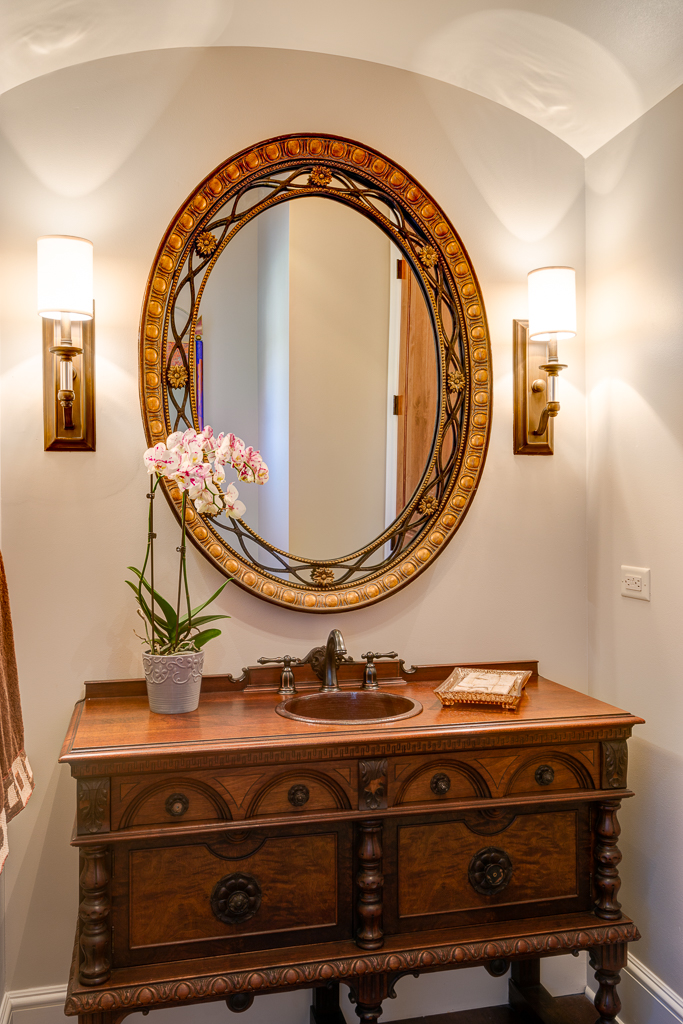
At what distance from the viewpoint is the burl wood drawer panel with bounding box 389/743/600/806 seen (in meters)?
1.64

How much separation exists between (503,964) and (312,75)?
233cm

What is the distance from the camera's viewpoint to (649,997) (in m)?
1.96

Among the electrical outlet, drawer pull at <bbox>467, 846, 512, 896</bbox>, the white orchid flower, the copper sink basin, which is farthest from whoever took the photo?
the electrical outlet

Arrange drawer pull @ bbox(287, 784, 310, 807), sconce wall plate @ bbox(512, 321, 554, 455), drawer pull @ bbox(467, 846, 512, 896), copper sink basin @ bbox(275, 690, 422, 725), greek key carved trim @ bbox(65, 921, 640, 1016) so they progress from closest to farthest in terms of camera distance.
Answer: greek key carved trim @ bbox(65, 921, 640, 1016) < drawer pull @ bbox(287, 784, 310, 807) < drawer pull @ bbox(467, 846, 512, 896) < copper sink basin @ bbox(275, 690, 422, 725) < sconce wall plate @ bbox(512, 321, 554, 455)

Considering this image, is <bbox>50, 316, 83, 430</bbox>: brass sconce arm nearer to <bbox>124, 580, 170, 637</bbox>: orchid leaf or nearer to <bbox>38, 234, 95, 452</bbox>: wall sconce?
<bbox>38, 234, 95, 452</bbox>: wall sconce

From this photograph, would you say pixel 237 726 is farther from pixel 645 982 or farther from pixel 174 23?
pixel 174 23

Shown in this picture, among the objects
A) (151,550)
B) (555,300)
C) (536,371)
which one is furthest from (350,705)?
(555,300)

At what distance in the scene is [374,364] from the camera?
6.89ft

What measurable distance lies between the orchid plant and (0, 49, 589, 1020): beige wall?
0.11 metres

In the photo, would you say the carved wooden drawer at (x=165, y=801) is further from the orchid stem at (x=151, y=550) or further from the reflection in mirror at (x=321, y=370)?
the reflection in mirror at (x=321, y=370)

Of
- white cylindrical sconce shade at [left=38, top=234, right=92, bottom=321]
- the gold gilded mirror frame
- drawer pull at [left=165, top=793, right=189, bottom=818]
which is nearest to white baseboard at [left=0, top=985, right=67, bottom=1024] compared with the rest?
drawer pull at [left=165, top=793, right=189, bottom=818]

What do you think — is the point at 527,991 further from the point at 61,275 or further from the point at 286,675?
the point at 61,275

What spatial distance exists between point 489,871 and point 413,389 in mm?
1257

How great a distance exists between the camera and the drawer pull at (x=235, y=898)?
1560 mm
